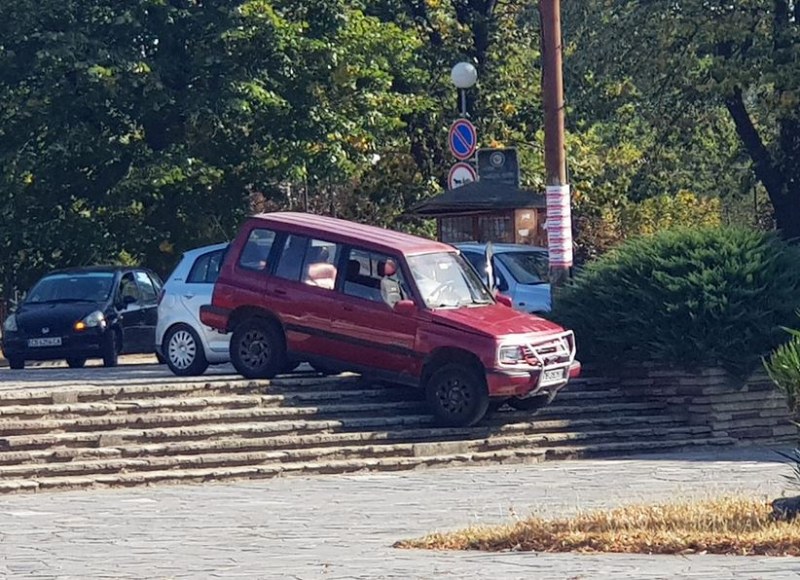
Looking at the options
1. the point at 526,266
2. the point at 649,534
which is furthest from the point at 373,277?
the point at 649,534

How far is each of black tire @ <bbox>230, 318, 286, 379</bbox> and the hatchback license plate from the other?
2.95 meters

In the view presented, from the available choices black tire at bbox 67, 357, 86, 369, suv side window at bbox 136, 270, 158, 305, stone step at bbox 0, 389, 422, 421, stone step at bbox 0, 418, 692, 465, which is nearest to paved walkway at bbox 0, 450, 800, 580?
stone step at bbox 0, 418, 692, 465

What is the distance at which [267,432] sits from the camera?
57.5 feet

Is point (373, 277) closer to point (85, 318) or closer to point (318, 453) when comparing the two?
point (318, 453)

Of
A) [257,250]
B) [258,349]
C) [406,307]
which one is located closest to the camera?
[406,307]

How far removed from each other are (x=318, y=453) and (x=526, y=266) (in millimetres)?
7212

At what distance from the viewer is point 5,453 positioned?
630 inches

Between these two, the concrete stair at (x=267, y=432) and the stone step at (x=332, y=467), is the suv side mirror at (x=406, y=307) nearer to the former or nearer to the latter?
the concrete stair at (x=267, y=432)

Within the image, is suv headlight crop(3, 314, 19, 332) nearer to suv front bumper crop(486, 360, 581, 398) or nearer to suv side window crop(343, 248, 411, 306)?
suv side window crop(343, 248, 411, 306)

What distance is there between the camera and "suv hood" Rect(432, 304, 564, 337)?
18328 millimetres

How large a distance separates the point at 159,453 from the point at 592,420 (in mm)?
5286

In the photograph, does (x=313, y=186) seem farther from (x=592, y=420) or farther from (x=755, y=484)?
(x=755, y=484)

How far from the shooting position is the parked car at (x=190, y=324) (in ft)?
69.4

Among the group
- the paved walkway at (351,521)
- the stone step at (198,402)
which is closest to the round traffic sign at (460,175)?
the stone step at (198,402)
